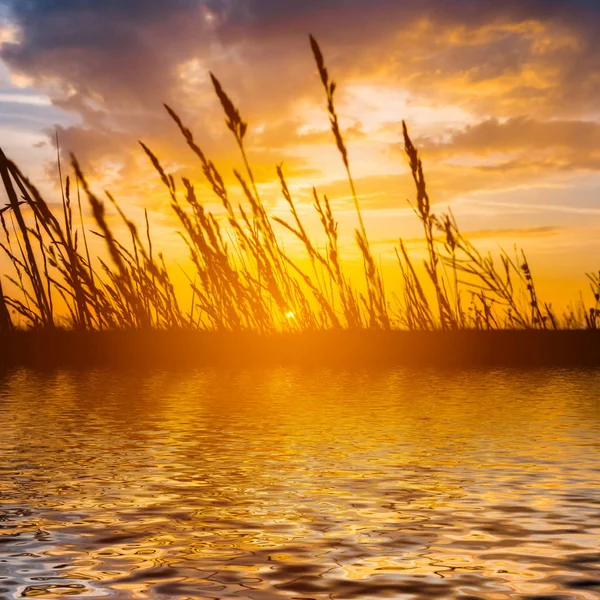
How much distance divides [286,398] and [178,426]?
62 cm

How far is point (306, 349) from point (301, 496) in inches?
106

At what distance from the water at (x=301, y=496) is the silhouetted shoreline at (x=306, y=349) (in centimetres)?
119

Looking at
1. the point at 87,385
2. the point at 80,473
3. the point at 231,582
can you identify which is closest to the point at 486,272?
the point at 87,385

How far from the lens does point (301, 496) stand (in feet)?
5.31

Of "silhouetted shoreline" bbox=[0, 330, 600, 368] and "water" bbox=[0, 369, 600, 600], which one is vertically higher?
"silhouetted shoreline" bbox=[0, 330, 600, 368]

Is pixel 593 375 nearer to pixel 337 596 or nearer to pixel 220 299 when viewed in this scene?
pixel 220 299

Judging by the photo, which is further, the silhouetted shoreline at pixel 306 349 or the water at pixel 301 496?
the silhouetted shoreline at pixel 306 349

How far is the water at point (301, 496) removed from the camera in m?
1.17

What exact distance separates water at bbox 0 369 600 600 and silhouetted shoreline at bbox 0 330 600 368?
1.19 meters

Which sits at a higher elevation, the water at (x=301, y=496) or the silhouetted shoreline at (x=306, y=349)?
the silhouetted shoreline at (x=306, y=349)

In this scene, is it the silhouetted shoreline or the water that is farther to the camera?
the silhouetted shoreline

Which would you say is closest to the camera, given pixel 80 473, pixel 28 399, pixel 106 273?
pixel 80 473

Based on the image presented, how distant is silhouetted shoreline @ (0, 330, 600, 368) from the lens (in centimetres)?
418

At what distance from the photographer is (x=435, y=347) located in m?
4.25
